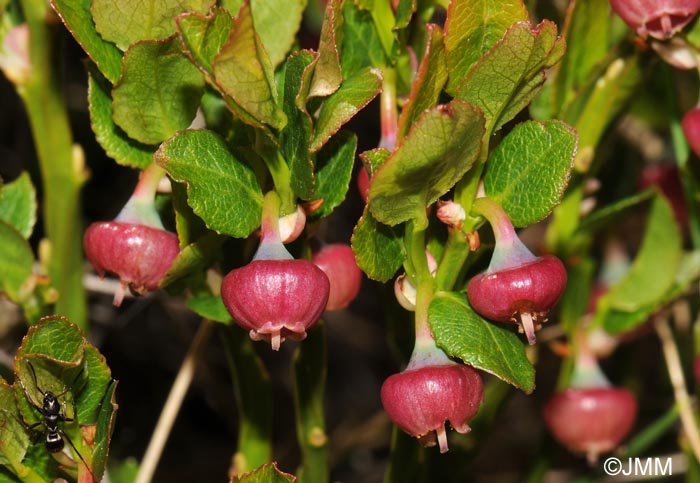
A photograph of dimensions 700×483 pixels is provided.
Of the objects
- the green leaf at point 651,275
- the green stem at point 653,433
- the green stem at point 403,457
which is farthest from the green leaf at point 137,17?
the green stem at point 653,433

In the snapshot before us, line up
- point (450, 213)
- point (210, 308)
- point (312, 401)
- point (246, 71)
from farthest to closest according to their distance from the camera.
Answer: point (312, 401), point (210, 308), point (450, 213), point (246, 71)

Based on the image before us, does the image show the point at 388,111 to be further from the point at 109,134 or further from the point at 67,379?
the point at 67,379

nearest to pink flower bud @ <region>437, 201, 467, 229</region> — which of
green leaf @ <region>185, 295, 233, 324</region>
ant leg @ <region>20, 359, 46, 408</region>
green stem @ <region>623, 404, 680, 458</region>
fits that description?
green leaf @ <region>185, 295, 233, 324</region>

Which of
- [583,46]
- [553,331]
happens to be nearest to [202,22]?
[583,46]

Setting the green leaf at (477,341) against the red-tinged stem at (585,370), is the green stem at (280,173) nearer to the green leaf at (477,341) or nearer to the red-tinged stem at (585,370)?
the green leaf at (477,341)

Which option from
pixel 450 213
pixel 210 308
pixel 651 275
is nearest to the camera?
pixel 450 213

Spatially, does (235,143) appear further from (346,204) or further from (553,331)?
(346,204)

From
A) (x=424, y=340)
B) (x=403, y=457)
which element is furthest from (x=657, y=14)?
(x=403, y=457)
